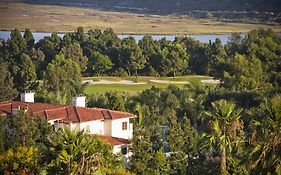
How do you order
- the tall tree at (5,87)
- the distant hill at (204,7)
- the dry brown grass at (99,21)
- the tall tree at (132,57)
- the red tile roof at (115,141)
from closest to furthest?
1. the red tile roof at (115,141)
2. the tall tree at (5,87)
3. the tall tree at (132,57)
4. the distant hill at (204,7)
5. the dry brown grass at (99,21)

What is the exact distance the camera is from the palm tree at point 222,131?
66.3ft

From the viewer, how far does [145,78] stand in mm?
52906

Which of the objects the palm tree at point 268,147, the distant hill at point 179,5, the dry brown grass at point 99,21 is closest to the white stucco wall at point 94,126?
the palm tree at point 268,147

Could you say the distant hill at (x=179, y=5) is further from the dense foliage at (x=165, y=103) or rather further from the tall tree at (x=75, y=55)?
the tall tree at (x=75, y=55)

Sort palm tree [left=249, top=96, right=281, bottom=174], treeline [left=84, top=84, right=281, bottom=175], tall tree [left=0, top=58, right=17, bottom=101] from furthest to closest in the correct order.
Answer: tall tree [left=0, top=58, right=17, bottom=101]
treeline [left=84, top=84, right=281, bottom=175]
palm tree [left=249, top=96, right=281, bottom=174]

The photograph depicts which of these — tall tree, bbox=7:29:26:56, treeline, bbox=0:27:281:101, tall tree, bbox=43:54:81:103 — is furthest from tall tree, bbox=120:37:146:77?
tall tree, bbox=7:29:26:56

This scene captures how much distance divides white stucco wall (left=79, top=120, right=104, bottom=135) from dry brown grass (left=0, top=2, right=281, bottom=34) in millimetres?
60117

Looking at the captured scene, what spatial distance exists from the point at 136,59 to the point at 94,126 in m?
26.8

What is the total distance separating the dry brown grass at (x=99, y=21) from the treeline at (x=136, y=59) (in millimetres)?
28910

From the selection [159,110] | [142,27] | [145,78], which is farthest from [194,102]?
[142,27]

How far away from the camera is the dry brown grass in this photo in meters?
96.1

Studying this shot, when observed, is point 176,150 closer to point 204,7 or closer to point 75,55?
point 75,55

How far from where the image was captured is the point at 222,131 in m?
20.4

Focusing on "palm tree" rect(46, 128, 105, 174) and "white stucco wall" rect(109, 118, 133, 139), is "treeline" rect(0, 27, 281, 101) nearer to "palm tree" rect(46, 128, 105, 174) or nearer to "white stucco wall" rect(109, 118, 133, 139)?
"white stucco wall" rect(109, 118, 133, 139)
